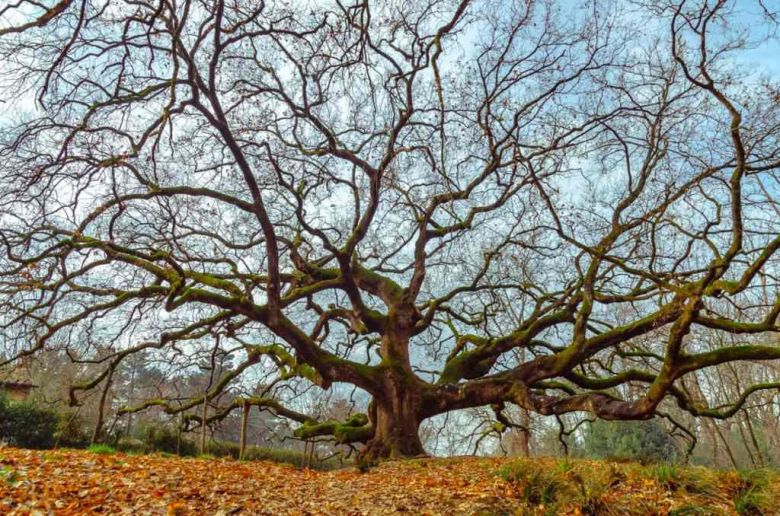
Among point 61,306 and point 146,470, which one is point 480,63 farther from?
point 61,306

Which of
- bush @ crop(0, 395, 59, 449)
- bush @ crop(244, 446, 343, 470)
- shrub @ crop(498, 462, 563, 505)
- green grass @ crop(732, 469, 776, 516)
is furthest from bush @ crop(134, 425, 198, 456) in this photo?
green grass @ crop(732, 469, 776, 516)

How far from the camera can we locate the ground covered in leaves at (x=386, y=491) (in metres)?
3.83

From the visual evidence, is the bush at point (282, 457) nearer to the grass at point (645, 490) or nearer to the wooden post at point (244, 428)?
the wooden post at point (244, 428)

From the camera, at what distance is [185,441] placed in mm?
12148

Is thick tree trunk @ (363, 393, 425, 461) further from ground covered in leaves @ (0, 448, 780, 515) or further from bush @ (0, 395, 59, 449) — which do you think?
bush @ (0, 395, 59, 449)

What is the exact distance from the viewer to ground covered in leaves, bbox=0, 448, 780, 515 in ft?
12.6

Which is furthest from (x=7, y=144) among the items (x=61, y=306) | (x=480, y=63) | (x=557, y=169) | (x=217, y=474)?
(x=557, y=169)

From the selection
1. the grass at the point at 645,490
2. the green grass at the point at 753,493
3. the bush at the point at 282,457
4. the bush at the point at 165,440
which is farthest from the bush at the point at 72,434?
the green grass at the point at 753,493

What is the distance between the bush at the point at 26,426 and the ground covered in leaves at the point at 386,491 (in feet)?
25.1

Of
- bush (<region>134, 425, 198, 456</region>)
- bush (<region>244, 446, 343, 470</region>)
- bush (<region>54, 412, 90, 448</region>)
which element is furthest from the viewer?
bush (<region>244, 446, 343, 470</region>)

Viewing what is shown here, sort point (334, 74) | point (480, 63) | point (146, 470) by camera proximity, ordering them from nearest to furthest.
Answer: point (146, 470)
point (334, 74)
point (480, 63)

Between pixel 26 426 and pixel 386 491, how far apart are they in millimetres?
11294

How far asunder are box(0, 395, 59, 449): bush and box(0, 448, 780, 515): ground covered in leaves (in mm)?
7658

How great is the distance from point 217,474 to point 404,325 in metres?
4.82
